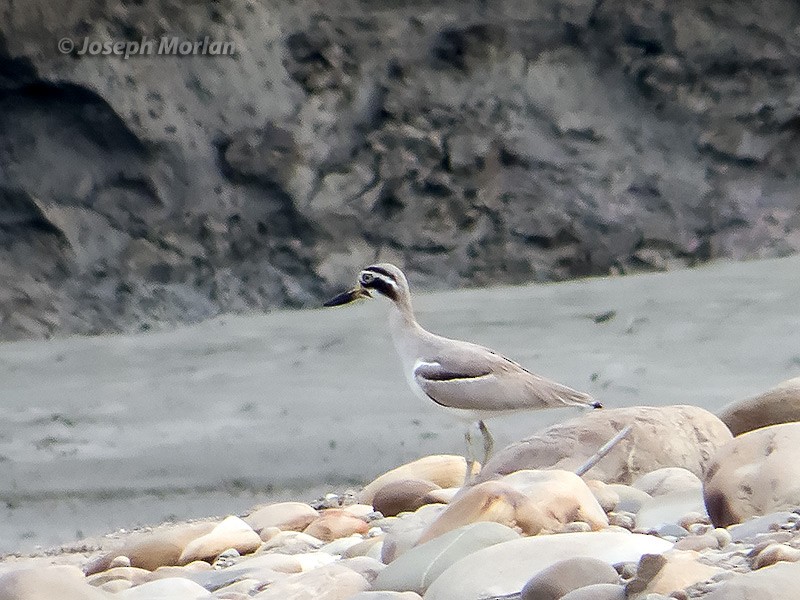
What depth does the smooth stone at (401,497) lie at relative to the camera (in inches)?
182

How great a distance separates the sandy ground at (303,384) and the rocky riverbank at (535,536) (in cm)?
132

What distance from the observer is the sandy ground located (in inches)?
252

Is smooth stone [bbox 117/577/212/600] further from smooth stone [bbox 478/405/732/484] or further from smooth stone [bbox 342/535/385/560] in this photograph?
smooth stone [bbox 478/405/732/484]

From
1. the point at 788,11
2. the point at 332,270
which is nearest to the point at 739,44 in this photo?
the point at 788,11

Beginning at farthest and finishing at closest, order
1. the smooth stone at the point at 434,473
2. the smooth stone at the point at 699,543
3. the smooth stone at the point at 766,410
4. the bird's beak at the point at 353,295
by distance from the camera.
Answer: the bird's beak at the point at 353,295, the smooth stone at the point at 434,473, the smooth stone at the point at 766,410, the smooth stone at the point at 699,543

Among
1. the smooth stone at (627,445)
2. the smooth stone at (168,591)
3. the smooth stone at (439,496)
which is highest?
the smooth stone at (627,445)

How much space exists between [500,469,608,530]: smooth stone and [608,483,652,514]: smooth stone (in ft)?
0.77

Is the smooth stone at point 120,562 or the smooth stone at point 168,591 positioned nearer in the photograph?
the smooth stone at point 168,591

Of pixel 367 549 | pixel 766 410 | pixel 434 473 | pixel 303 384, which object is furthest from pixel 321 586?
pixel 303 384

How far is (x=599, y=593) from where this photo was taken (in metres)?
2.71

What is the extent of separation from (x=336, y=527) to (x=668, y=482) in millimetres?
980

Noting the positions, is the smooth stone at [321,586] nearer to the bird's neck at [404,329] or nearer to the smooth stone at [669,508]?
the smooth stone at [669,508]

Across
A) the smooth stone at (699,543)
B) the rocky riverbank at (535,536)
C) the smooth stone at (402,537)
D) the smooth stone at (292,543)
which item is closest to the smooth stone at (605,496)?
the rocky riverbank at (535,536)

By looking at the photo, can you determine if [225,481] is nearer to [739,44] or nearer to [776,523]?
[776,523]
